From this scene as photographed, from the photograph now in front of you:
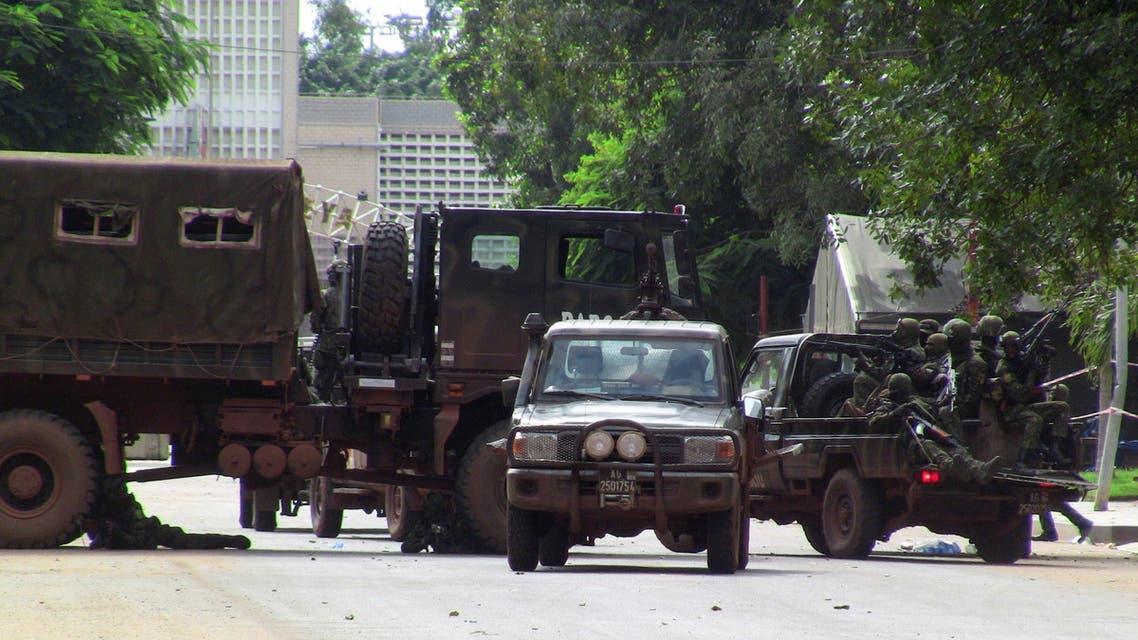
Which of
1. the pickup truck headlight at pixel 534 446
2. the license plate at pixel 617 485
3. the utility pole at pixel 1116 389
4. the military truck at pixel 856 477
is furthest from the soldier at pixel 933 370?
the utility pole at pixel 1116 389

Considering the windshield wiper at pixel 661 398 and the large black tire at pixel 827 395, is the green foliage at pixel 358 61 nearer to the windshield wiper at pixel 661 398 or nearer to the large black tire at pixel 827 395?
the large black tire at pixel 827 395

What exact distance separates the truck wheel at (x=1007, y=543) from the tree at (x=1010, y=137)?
2371mm

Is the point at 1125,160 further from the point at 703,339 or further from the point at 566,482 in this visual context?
the point at 566,482

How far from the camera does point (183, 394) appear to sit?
15.5m

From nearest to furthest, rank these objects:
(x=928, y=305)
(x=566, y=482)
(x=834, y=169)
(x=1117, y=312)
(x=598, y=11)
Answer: (x=566, y=482), (x=1117, y=312), (x=928, y=305), (x=834, y=169), (x=598, y=11)

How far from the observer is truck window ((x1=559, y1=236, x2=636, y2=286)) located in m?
16.2

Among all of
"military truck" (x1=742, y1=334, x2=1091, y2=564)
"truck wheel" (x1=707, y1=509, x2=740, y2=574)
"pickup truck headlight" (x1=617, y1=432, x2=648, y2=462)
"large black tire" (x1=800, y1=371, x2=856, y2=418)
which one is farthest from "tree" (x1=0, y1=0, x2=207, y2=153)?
"truck wheel" (x1=707, y1=509, x2=740, y2=574)

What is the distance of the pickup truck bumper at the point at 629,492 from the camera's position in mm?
12469

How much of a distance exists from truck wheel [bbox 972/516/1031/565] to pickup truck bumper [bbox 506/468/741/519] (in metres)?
4.51

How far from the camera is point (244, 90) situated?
63.0 m

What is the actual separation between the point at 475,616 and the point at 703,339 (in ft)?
14.1

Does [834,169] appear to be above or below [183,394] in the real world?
above

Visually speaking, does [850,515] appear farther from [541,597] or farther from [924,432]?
[541,597]

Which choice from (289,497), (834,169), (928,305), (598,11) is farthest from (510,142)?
(289,497)
